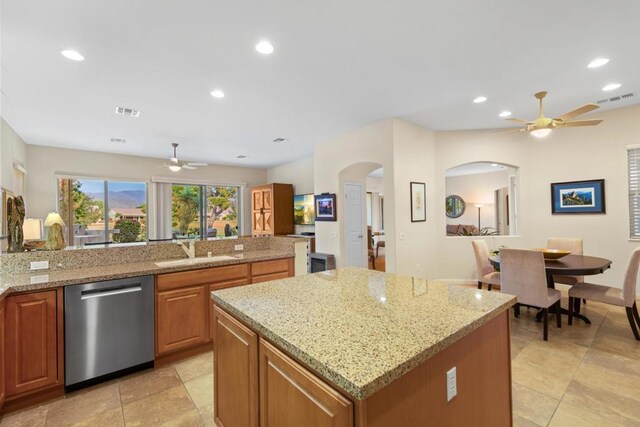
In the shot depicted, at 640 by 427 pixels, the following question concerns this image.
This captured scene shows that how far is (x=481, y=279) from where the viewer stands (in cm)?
413

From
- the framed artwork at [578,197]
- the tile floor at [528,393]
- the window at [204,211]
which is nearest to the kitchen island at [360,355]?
the tile floor at [528,393]

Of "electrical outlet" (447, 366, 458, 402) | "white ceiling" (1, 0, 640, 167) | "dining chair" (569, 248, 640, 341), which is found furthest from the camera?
"dining chair" (569, 248, 640, 341)

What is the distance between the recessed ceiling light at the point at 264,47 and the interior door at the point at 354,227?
3.27 m

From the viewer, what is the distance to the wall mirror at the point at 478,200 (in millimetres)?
8922

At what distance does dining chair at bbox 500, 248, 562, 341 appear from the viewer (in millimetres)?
3014

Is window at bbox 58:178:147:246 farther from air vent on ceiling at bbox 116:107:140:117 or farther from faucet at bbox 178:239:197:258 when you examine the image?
faucet at bbox 178:239:197:258

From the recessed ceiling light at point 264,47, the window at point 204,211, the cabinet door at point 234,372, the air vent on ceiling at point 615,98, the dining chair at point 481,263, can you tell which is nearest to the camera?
the cabinet door at point 234,372

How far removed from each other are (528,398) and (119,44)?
14.0ft

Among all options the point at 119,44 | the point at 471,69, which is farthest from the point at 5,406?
the point at 471,69

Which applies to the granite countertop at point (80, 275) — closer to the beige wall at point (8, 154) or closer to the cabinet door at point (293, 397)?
the cabinet door at point (293, 397)

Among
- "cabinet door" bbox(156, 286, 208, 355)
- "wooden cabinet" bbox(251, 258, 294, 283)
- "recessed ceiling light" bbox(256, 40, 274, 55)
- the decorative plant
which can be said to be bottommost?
"cabinet door" bbox(156, 286, 208, 355)

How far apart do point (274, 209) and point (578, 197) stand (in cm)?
600

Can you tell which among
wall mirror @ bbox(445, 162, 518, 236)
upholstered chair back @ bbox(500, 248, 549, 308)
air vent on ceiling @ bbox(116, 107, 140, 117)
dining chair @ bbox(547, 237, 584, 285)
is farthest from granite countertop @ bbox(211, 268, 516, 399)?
wall mirror @ bbox(445, 162, 518, 236)

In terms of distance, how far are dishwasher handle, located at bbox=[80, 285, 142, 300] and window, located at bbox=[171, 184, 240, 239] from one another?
17.7ft
